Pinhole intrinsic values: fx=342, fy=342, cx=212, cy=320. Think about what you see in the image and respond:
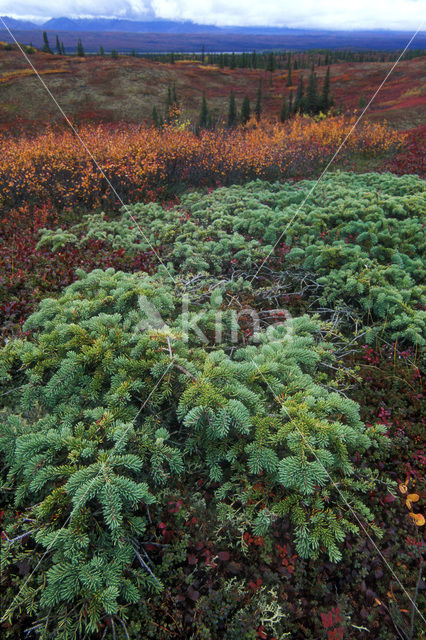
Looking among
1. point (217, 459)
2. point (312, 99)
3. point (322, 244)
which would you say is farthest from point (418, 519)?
point (312, 99)

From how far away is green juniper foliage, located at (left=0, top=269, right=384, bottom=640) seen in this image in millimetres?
2008

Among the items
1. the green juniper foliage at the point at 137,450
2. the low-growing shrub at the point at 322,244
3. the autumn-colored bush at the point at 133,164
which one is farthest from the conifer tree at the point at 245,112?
the green juniper foliage at the point at 137,450

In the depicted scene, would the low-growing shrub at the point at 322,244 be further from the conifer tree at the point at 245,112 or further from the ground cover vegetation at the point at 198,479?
the conifer tree at the point at 245,112

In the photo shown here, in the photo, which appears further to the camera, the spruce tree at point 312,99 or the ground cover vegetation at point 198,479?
the spruce tree at point 312,99

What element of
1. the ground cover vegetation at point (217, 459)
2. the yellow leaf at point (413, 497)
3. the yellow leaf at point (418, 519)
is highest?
→ the ground cover vegetation at point (217, 459)

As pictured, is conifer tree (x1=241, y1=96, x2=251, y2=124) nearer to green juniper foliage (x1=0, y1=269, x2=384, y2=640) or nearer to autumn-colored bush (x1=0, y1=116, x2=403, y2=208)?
autumn-colored bush (x1=0, y1=116, x2=403, y2=208)

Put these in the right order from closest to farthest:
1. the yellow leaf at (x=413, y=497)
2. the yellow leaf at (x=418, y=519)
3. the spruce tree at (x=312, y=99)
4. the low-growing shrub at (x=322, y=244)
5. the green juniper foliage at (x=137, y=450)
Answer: the green juniper foliage at (x=137, y=450), the yellow leaf at (x=418, y=519), the yellow leaf at (x=413, y=497), the low-growing shrub at (x=322, y=244), the spruce tree at (x=312, y=99)

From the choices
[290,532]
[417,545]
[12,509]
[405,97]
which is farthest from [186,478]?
[405,97]

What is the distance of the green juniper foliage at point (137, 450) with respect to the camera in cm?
201

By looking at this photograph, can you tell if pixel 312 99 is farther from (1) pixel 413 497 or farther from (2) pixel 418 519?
(2) pixel 418 519

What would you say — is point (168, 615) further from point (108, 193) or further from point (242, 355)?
point (108, 193)

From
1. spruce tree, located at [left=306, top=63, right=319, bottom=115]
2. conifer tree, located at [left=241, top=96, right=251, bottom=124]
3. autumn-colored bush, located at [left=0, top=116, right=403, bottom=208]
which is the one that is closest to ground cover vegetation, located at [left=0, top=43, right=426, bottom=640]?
autumn-colored bush, located at [left=0, top=116, right=403, bottom=208]

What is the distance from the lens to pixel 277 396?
2.80m

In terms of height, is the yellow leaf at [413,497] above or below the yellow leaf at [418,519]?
above
